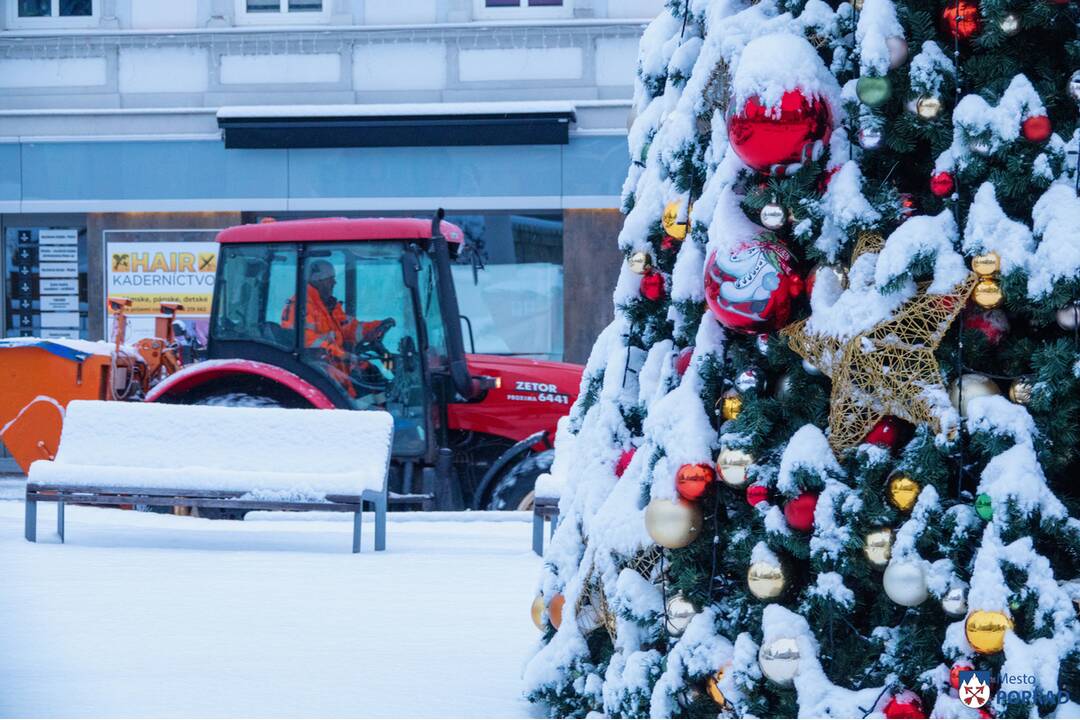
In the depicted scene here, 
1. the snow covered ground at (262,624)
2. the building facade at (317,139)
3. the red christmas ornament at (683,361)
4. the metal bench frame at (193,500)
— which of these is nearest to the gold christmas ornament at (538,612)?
the snow covered ground at (262,624)

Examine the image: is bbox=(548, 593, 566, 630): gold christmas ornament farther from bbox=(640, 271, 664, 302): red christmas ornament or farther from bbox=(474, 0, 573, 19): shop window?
bbox=(474, 0, 573, 19): shop window

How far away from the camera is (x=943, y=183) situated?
2.28 meters

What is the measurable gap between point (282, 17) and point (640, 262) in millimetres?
12267

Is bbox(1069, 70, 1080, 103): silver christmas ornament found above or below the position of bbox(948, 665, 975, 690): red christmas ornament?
above

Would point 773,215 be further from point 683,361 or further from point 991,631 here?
point 991,631

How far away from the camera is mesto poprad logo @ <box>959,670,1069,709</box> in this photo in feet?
6.79

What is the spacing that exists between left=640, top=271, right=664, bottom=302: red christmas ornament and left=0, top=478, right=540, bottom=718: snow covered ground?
1078 mm

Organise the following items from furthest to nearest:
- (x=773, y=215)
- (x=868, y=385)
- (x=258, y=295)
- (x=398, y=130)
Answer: (x=398, y=130) → (x=258, y=295) → (x=773, y=215) → (x=868, y=385)

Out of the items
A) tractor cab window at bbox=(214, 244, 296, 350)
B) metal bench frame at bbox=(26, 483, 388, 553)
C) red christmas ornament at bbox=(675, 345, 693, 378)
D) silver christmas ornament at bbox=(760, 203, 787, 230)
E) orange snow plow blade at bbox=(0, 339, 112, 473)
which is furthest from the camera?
orange snow plow blade at bbox=(0, 339, 112, 473)

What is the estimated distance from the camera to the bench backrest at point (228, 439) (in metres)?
7.03

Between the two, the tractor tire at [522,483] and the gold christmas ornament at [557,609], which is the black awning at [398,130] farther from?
the gold christmas ornament at [557,609]

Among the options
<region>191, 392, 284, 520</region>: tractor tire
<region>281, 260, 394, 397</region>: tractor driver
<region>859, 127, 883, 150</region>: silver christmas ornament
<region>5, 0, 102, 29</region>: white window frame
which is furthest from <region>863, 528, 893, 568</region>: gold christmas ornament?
<region>5, 0, 102, 29</region>: white window frame

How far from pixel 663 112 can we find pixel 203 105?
12.0m

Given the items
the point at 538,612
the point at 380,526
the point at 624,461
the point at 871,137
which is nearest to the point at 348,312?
the point at 380,526
